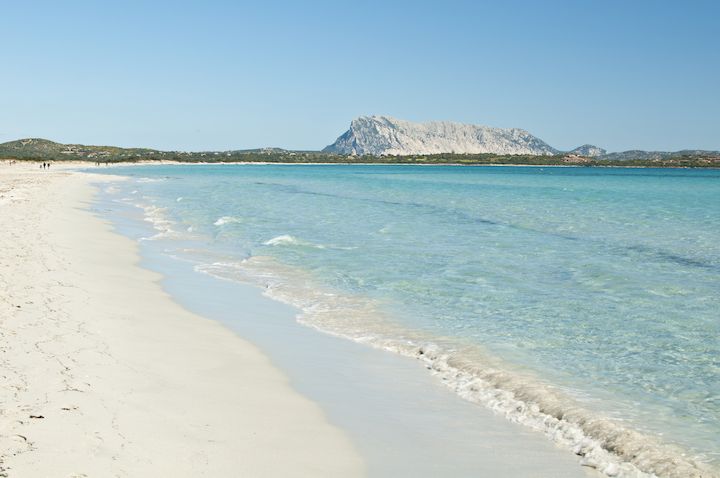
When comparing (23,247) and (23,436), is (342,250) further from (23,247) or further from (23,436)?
(23,436)

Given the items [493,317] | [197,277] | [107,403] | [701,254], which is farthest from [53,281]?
[701,254]

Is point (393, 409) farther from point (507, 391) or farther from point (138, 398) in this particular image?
point (138, 398)

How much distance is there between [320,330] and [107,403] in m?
4.74

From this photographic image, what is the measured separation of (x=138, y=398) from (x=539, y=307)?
26.1ft

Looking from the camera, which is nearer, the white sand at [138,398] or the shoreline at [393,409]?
the white sand at [138,398]

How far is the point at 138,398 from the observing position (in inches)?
255

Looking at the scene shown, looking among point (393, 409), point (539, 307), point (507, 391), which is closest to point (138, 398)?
point (393, 409)

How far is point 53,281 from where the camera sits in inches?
473

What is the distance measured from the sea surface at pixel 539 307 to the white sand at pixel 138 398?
2341 millimetres

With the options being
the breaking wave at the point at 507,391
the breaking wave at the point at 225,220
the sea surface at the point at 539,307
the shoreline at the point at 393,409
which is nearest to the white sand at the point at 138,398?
the shoreline at the point at 393,409

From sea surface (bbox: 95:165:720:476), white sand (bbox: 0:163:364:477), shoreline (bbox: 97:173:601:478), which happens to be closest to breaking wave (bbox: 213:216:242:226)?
sea surface (bbox: 95:165:720:476)

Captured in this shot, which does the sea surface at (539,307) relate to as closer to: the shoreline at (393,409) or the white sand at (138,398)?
the shoreline at (393,409)

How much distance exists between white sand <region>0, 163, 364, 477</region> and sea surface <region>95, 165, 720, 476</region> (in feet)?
7.68

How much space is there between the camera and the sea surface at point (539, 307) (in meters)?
6.83
